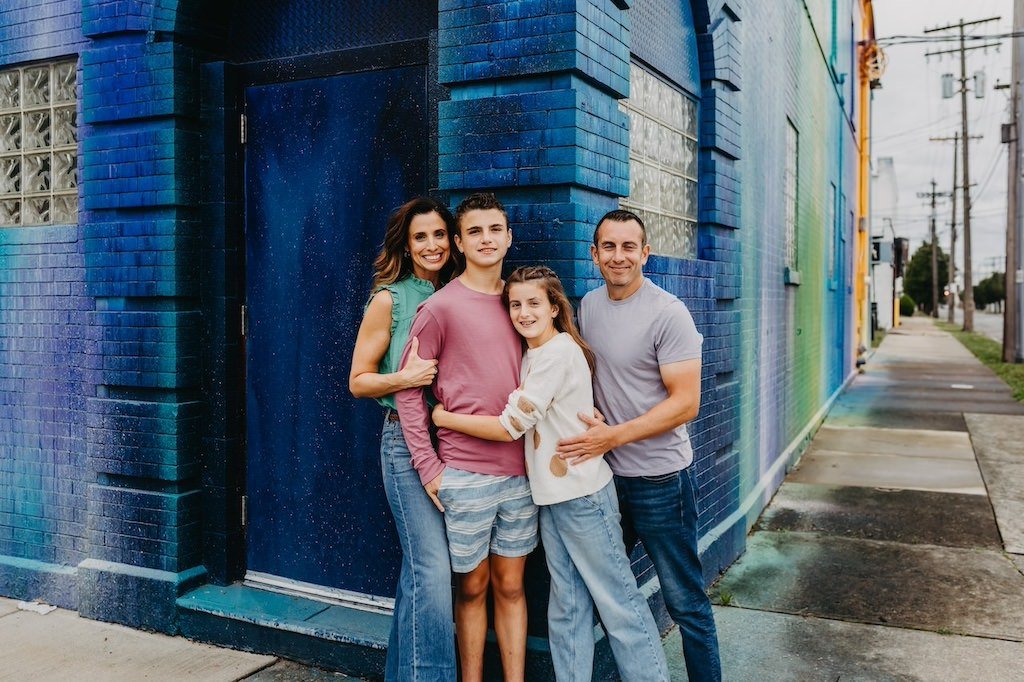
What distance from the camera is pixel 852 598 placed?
5.17 metres

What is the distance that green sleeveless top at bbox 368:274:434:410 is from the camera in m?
3.50

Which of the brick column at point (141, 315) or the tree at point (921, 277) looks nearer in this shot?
the brick column at point (141, 315)

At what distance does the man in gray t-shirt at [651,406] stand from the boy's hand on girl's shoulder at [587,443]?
0.02 meters

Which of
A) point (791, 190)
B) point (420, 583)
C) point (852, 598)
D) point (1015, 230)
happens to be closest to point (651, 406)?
point (420, 583)

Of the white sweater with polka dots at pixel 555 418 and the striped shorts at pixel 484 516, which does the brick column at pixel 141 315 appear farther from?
the white sweater with polka dots at pixel 555 418

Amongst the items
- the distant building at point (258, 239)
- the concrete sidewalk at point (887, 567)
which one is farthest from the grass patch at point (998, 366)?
the distant building at point (258, 239)

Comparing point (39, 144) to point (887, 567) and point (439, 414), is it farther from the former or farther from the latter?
point (887, 567)

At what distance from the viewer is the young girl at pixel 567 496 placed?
10.6 feet

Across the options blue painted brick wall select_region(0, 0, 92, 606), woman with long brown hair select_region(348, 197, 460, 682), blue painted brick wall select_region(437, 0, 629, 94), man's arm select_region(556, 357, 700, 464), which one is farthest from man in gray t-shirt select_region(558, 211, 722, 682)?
blue painted brick wall select_region(0, 0, 92, 606)

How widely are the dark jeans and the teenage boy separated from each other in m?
0.44

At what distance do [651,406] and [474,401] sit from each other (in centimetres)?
69

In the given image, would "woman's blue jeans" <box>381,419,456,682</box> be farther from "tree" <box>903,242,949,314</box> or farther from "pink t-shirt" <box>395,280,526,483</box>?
"tree" <box>903,242,949,314</box>

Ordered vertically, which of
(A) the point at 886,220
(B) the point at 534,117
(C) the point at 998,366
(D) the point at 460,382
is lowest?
(C) the point at 998,366

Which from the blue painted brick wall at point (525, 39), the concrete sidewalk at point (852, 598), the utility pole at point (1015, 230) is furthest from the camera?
the utility pole at point (1015, 230)
